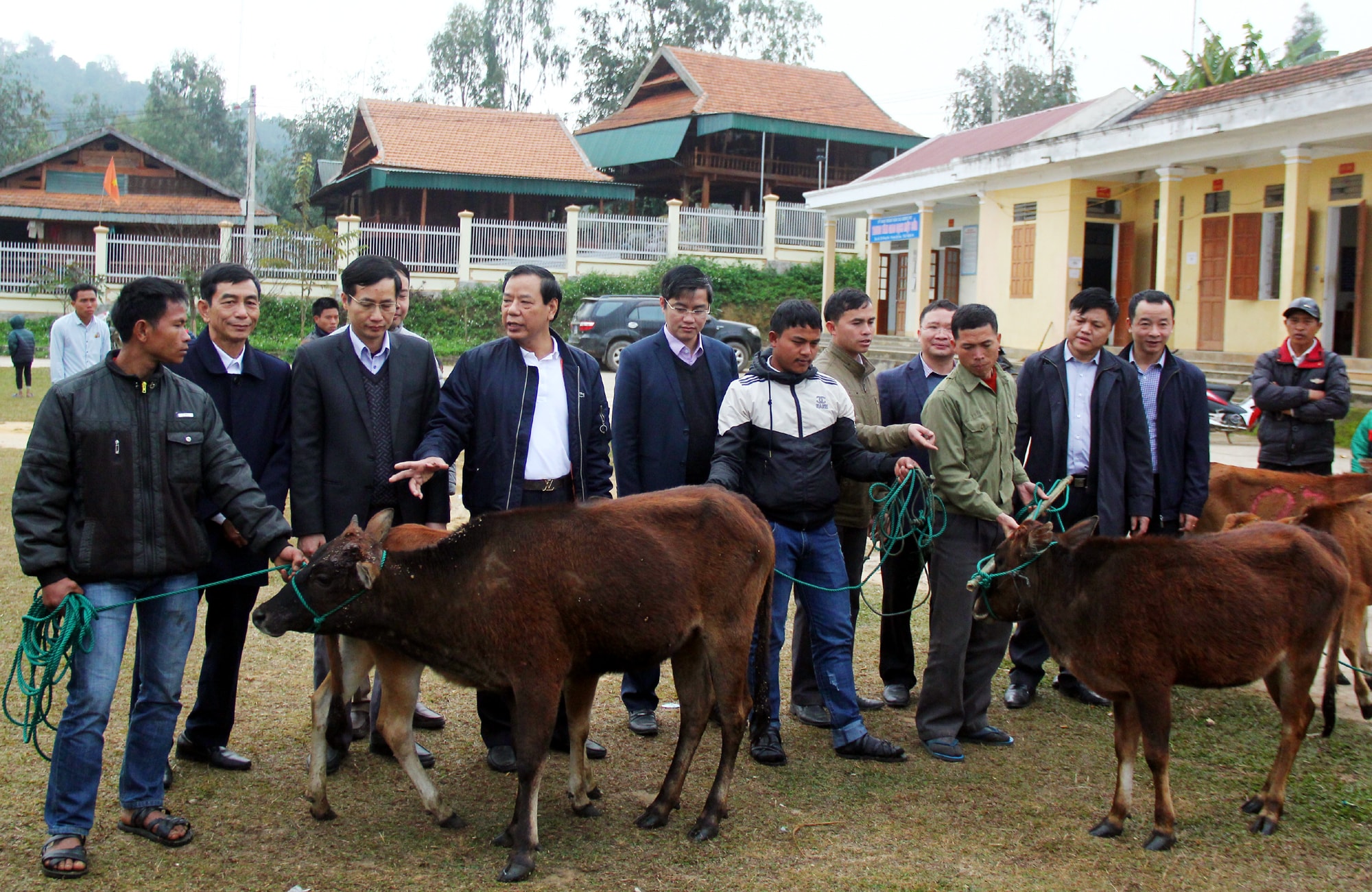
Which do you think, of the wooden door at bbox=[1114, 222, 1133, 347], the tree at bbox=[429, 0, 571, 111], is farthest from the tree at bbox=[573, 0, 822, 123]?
the wooden door at bbox=[1114, 222, 1133, 347]

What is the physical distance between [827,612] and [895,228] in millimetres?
22859

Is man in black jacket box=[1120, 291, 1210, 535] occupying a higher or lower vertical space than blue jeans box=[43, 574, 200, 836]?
higher

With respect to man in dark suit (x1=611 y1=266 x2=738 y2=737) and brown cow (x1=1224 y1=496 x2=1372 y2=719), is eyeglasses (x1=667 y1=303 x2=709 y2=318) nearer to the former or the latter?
man in dark suit (x1=611 y1=266 x2=738 y2=737)

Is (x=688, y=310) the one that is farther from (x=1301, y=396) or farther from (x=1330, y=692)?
(x=1301, y=396)

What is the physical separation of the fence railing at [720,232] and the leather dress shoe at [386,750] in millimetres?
29259

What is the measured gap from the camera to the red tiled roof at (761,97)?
39.0 metres

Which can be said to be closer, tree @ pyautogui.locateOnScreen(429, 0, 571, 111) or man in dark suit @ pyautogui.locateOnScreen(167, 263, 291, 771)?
man in dark suit @ pyautogui.locateOnScreen(167, 263, 291, 771)

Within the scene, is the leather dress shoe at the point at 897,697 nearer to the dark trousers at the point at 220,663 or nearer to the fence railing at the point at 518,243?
the dark trousers at the point at 220,663

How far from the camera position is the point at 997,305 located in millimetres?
23641

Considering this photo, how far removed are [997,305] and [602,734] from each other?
64.9ft

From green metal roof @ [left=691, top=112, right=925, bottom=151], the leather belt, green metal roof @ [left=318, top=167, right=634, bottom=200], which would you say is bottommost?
the leather belt

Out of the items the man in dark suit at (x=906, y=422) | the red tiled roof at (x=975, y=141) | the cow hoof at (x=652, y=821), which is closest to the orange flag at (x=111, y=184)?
the red tiled roof at (x=975, y=141)

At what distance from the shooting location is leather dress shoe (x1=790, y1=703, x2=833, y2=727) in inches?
229

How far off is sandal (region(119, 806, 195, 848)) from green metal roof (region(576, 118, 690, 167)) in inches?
1395
